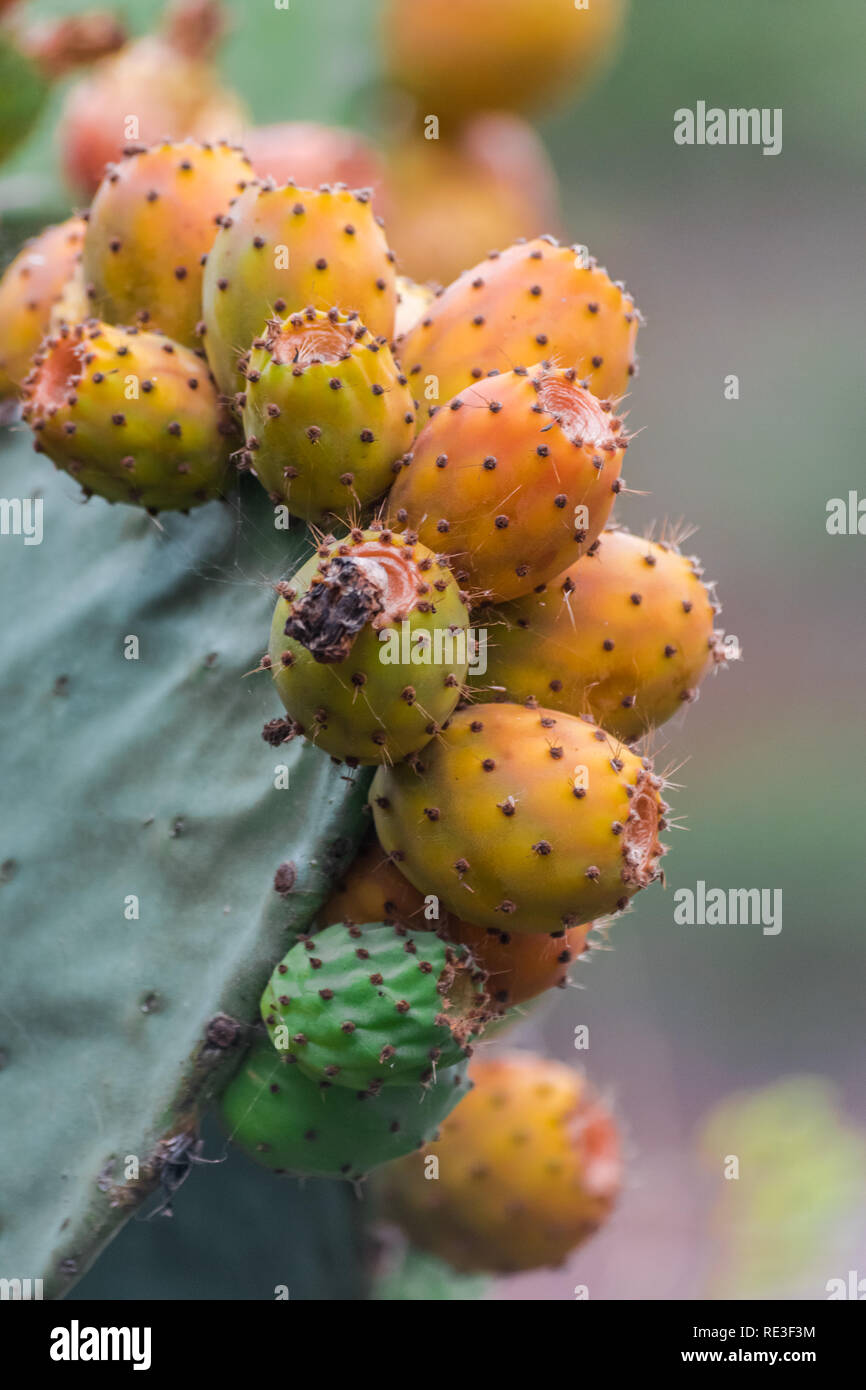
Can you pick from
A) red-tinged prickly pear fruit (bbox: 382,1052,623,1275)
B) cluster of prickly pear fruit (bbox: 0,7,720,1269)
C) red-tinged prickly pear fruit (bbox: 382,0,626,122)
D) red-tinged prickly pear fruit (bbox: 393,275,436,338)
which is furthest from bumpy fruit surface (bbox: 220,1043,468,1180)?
red-tinged prickly pear fruit (bbox: 382,0,626,122)

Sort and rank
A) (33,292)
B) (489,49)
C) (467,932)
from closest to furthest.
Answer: (467,932), (33,292), (489,49)

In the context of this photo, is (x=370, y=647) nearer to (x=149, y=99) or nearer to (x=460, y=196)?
(x=149, y=99)

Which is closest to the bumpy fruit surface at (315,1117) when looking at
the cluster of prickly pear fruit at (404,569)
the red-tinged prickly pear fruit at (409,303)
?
the cluster of prickly pear fruit at (404,569)

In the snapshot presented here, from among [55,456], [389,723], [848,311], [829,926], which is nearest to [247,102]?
[55,456]

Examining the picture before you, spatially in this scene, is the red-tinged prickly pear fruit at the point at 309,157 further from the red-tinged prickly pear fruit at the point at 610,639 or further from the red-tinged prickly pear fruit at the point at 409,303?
the red-tinged prickly pear fruit at the point at 610,639

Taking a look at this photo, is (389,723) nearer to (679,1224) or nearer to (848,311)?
(679,1224)

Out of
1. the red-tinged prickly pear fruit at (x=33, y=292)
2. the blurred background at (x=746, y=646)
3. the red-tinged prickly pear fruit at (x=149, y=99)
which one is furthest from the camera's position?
the blurred background at (x=746, y=646)

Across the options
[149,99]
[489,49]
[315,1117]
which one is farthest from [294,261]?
[489,49]
